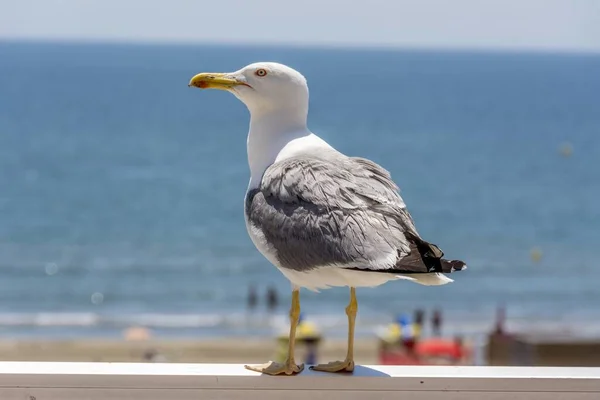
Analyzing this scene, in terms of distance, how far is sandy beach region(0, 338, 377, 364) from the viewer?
16.3m

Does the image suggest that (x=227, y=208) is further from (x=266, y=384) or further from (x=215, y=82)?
(x=266, y=384)

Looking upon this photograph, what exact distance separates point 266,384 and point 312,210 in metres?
0.43

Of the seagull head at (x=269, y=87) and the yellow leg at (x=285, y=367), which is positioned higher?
the seagull head at (x=269, y=87)

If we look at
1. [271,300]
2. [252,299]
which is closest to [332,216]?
[271,300]

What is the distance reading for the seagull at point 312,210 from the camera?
7.47 ft

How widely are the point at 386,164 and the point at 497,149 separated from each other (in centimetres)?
1096

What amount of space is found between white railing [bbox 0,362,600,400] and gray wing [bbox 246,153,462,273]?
10.4 inches

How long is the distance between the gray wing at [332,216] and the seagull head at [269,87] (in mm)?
173

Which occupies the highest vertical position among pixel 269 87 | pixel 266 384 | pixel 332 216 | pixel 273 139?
pixel 269 87

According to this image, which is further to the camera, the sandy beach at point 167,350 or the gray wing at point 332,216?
the sandy beach at point 167,350

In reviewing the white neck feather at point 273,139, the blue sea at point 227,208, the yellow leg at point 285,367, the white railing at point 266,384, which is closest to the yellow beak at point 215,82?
the white neck feather at point 273,139

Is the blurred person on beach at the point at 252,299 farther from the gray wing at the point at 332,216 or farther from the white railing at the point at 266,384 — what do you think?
the white railing at the point at 266,384

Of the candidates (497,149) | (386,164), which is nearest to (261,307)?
(386,164)

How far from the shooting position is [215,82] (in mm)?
2654
